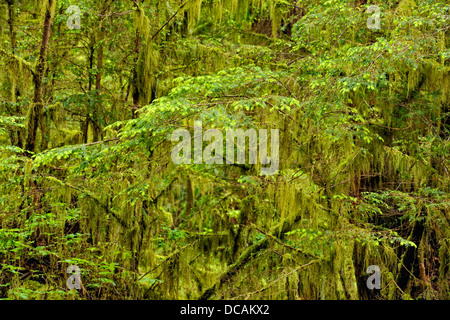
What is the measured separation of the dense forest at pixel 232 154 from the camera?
6234 millimetres

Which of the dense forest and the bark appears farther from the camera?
the bark

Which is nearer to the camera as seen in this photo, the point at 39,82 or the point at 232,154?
the point at 39,82

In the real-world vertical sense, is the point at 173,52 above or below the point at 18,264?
above

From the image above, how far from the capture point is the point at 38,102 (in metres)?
6.94

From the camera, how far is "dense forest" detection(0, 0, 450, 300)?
6234 mm

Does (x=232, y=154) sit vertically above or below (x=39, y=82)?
below

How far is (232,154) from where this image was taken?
7.54 metres

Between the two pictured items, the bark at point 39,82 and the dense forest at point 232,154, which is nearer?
the dense forest at point 232,154

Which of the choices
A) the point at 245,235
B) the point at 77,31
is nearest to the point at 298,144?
the point at 245,235

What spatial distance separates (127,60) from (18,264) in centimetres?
467

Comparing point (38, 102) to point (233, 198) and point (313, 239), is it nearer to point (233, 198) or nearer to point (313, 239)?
point (233, 198)
